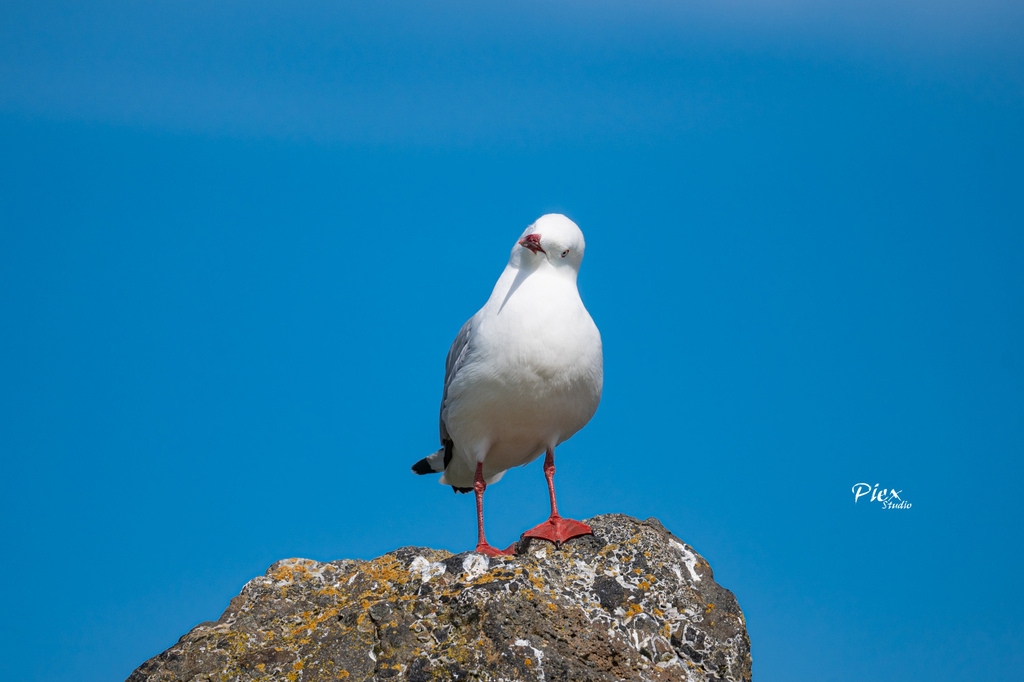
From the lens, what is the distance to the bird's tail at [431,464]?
28.5 feet

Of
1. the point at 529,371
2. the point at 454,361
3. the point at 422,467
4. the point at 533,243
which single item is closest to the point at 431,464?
the point at 422,467

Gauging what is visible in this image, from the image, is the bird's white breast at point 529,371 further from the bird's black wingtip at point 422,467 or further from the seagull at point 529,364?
the bird's black wingtip at point 422,467

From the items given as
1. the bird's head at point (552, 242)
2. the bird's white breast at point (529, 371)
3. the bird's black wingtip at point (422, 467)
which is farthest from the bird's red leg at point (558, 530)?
the bird's head at point (552, 242)

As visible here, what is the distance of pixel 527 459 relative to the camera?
8.41m

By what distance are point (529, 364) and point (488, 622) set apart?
2171mm

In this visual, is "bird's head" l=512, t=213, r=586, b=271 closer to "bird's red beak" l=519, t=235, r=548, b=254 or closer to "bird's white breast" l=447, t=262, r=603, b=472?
"bird's red beak" l=519, t=235, r=548, b=254

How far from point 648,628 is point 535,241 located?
3139 mm

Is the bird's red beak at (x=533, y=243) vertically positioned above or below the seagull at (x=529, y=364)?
above

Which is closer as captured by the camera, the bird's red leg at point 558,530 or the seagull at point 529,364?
the bird's red leg at point 558,530

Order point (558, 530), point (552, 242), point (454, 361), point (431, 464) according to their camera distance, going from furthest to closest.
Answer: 1. point (431, 464)
2. point (454, 361)
3. point (552, 242)
4. point (558, 530)

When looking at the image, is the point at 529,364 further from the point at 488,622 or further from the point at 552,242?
the point at 488,622

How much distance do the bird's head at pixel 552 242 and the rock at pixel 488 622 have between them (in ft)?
7.56

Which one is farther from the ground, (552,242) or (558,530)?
(552,242)

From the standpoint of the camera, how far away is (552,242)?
7.58 m
